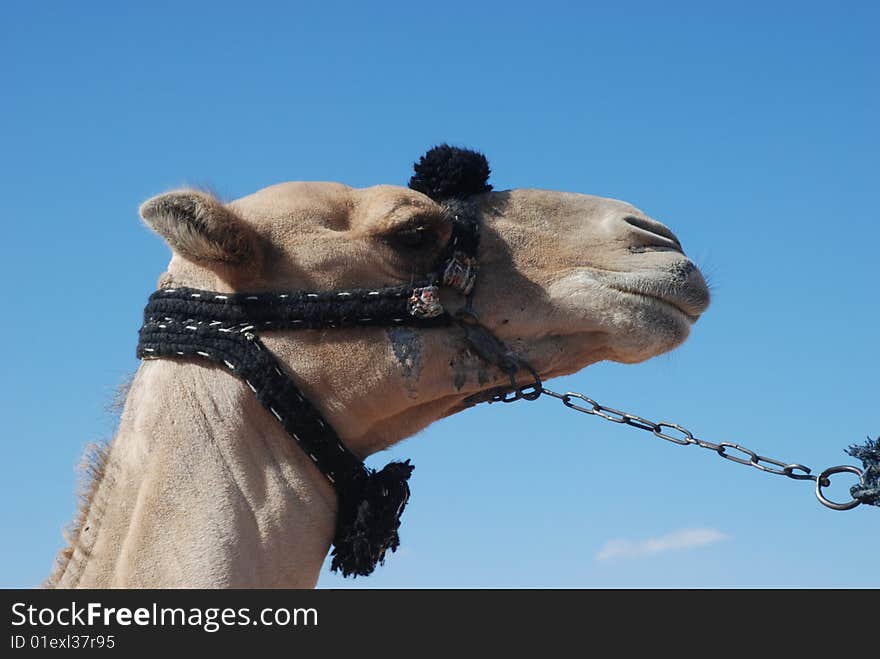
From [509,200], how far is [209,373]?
6.41ft

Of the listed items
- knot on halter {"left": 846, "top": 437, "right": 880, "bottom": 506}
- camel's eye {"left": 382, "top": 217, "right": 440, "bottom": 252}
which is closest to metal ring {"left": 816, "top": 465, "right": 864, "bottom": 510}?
knot on halter {"left": 846, "top": 437, "right": 880, "bottom": 506}

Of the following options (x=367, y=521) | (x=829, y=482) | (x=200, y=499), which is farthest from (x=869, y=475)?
(x=200, y=499)

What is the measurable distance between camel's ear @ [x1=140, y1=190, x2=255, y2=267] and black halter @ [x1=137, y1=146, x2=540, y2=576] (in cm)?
24

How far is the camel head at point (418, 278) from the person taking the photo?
5.95 meters

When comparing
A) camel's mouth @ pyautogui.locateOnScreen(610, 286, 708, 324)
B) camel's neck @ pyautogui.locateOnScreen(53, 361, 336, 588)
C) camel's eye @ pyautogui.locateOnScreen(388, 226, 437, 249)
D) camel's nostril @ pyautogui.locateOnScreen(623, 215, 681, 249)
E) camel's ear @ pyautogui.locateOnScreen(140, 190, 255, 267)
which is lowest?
camel's neck @ pyautogui.locateOnScreen(53, 361, 336, 588)

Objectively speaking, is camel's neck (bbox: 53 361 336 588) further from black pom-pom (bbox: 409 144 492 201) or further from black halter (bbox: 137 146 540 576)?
black pom-pom (bbox: 409 144 492 201)

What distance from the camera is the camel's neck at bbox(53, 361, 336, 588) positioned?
5.47m

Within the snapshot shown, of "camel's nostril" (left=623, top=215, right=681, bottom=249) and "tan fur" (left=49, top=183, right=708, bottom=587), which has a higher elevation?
"camel's nostril" (left=623, top=215, right=681, bottom=249)

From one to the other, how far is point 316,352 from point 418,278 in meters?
0.68

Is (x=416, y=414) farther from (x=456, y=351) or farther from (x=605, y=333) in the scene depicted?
(x=605, y=333)

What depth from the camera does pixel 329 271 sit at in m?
6.09

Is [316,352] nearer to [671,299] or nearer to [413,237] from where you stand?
[413,237]

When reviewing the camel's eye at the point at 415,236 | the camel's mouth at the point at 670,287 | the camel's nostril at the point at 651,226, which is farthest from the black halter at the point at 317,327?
the camel's nostril at the point at 651,226
